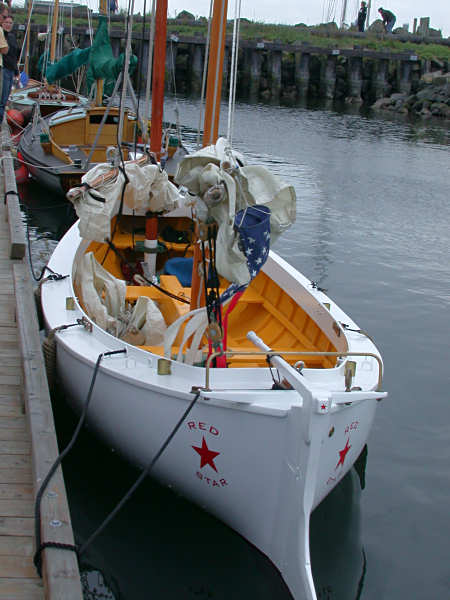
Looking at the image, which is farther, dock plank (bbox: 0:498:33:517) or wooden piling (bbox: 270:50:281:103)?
wooden piling (bbox: 270:50:281:103)

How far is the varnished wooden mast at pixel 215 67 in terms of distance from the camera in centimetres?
498

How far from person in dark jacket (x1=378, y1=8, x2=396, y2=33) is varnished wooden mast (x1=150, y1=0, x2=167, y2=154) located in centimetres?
5132

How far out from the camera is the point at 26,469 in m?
3.97

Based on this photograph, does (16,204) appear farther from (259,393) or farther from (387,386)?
(259,393)

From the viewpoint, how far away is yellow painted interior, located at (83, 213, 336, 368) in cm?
577

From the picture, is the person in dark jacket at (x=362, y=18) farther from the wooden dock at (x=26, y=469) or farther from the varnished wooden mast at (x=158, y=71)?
the wooden dock at (x=26, y=469)

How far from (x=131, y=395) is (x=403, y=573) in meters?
2.30

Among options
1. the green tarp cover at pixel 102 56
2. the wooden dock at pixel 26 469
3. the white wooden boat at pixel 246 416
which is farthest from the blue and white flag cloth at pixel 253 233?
the green tarp cover at pixel 102 56

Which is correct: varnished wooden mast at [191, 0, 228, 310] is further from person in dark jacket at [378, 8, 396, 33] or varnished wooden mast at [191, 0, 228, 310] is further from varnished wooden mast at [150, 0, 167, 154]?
person in dark jacket at [378, 8, 396, 33]

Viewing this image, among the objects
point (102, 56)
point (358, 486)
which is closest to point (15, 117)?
point (102, 56)

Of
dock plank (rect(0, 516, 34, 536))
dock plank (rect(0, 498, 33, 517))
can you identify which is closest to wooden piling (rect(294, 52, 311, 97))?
dock plank (rect(0, 498, 33, 517))

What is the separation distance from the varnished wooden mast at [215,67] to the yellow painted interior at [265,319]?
5.71 ft

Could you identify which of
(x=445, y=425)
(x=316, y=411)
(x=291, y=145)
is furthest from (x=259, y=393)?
(x=291, y=145)

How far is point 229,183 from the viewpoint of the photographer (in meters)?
4.44
